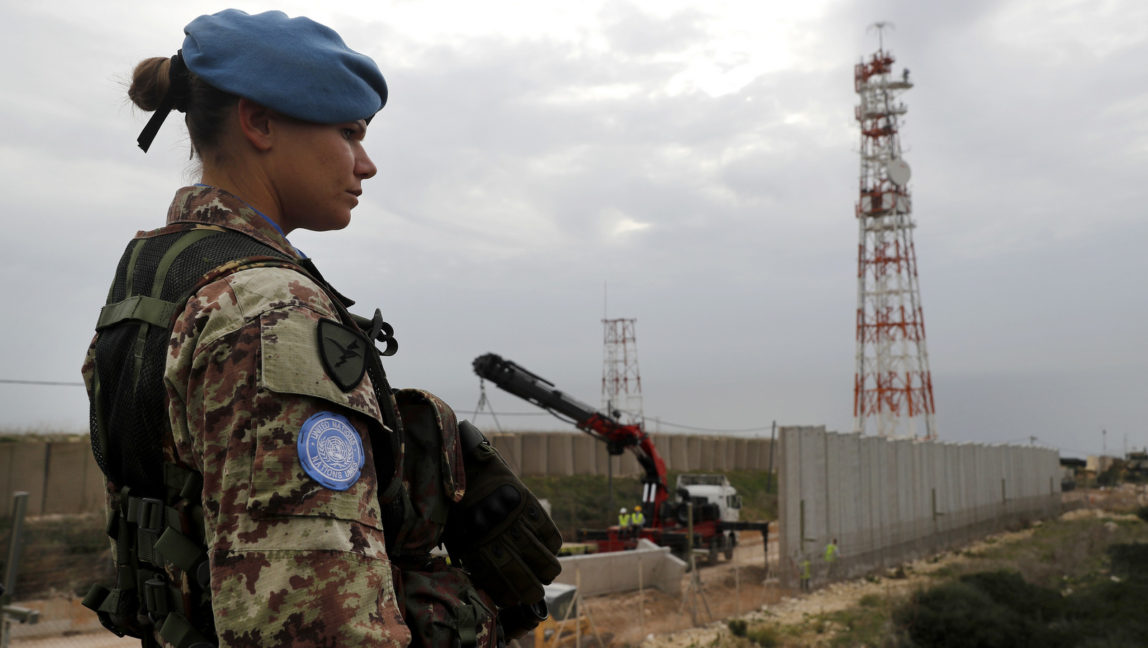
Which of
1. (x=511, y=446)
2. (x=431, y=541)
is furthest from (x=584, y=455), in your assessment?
(x=431, y=541)

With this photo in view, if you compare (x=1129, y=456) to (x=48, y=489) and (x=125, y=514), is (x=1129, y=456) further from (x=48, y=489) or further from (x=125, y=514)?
(x=125, y=514)

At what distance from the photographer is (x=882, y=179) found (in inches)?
Result: 1537

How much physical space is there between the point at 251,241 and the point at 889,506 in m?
24.9

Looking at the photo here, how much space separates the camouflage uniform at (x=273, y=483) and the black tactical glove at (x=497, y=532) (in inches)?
20.1

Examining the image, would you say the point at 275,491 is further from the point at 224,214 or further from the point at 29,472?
the point at 29,472

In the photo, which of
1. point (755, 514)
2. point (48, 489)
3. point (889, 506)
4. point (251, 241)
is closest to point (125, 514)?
point (251, 241)

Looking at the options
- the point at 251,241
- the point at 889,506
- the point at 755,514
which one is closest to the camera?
the point at 251,241

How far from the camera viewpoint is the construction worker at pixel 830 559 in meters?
19.5

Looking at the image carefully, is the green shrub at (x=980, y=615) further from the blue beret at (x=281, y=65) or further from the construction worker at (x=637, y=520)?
the blue beret at (x=281, y=65)

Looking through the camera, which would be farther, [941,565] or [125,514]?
[941,565]

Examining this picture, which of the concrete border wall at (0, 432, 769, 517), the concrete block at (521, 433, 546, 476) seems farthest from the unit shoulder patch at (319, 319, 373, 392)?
the concrete block at (521, 433, 546, 476)

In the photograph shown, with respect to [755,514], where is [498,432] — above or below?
above

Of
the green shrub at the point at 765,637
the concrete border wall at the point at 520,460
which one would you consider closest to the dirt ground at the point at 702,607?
the green shrub at the point at 765,637

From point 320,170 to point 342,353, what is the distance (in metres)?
0.50
